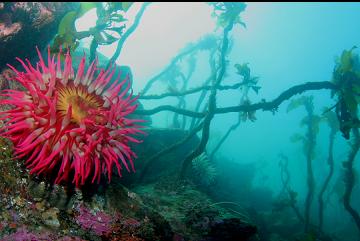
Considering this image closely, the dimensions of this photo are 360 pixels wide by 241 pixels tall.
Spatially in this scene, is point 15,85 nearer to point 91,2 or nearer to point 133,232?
point 133,232

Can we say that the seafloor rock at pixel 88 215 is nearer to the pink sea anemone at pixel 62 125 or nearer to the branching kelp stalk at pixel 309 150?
the pink sea anemone at pixel 62 125

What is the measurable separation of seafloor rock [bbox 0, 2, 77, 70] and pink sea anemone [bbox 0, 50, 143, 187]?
88.9 inches

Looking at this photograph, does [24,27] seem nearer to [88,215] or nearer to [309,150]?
[88,215]

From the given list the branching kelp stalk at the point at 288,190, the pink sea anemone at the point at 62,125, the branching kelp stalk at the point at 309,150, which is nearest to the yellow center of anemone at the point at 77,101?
the pink sea anemone at the point at 62,125

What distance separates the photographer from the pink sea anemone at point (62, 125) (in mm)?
2750

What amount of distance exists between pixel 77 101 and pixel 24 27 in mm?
2881

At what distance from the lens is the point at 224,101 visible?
17362 cm

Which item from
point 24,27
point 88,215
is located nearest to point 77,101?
point 88,215

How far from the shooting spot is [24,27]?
5.09 m

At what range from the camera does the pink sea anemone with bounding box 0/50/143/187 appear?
9.02ft

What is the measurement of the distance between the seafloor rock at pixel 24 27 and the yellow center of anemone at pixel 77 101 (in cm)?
225

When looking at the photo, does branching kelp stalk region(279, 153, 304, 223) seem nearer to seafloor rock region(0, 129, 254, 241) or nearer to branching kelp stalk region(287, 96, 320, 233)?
branching kelp stalk region(287, 96, 320, 233)

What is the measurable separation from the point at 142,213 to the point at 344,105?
6.87 m

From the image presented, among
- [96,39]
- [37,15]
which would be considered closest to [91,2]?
[96,39]
